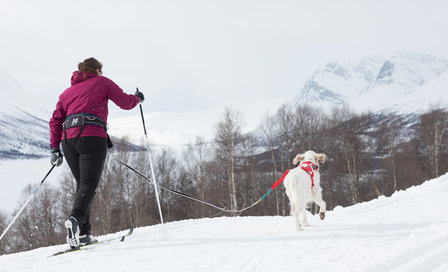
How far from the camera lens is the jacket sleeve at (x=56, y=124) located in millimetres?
4297

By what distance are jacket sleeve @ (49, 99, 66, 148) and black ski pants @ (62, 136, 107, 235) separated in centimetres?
32

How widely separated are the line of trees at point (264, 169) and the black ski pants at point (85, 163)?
20.9 m

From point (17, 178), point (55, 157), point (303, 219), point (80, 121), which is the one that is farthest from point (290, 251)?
point (17, 178)

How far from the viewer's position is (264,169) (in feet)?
103

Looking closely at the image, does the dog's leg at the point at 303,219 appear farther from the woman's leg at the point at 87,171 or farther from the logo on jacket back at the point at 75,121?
the logo on jacket back at the point at 75,121

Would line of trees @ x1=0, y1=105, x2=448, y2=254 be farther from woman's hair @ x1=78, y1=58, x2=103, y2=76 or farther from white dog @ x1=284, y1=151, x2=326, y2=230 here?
woman's hair @ x1=78, y1=58, x2=103, y2=76

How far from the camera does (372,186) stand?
107 ft

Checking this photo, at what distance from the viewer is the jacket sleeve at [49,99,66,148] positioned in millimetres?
4297

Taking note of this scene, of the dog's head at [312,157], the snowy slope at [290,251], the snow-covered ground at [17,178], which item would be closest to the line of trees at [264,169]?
the snow-covered ground at [17,178]

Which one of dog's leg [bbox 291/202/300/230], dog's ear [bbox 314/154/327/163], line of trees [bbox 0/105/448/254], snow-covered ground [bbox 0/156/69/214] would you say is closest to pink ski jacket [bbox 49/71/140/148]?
dog's leg [bbox 291/202/300/230]

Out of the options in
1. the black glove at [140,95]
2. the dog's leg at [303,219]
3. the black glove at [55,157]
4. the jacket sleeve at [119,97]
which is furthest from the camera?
the dog's leg at [303,219]

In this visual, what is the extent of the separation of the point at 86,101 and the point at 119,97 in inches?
17.0

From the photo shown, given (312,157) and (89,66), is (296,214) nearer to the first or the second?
(312,157)

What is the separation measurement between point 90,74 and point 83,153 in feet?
3.57
